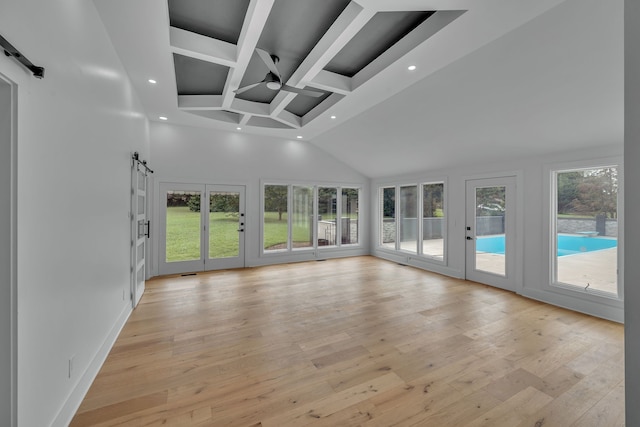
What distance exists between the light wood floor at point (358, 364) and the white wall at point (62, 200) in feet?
1.60

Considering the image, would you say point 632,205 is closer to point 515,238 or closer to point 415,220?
point 515,238

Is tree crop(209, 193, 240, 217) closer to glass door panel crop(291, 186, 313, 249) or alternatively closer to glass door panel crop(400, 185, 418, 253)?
glass door panel crop(291, 186, 313, 249)

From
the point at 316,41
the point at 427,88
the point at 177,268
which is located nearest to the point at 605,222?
the point at 427,88

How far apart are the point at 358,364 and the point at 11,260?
2494 mm

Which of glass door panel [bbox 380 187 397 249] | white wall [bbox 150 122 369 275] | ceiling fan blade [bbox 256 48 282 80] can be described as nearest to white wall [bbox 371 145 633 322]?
glass door panel [bbox 380 187 397 249]

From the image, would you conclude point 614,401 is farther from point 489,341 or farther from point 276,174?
point 276,174

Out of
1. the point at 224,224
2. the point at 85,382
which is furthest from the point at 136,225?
the point at 224,224

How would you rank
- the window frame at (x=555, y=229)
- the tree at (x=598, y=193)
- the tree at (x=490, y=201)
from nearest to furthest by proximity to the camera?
the window frame at (x=555, y=229)
the tree at (x=598, y=193)
the tree at (x=490, y=201)

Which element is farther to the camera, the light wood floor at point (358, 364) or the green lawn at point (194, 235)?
the green lawn at point (194, 235)

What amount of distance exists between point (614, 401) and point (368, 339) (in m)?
1.93

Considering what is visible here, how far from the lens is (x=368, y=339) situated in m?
2.91

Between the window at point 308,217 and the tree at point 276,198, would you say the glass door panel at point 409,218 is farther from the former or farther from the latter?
the tree at point 276,198

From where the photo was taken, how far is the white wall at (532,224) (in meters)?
3.56

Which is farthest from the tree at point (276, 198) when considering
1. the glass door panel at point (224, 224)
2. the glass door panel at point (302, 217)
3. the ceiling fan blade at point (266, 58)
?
the ceiling fan blade at point (266, 58)
